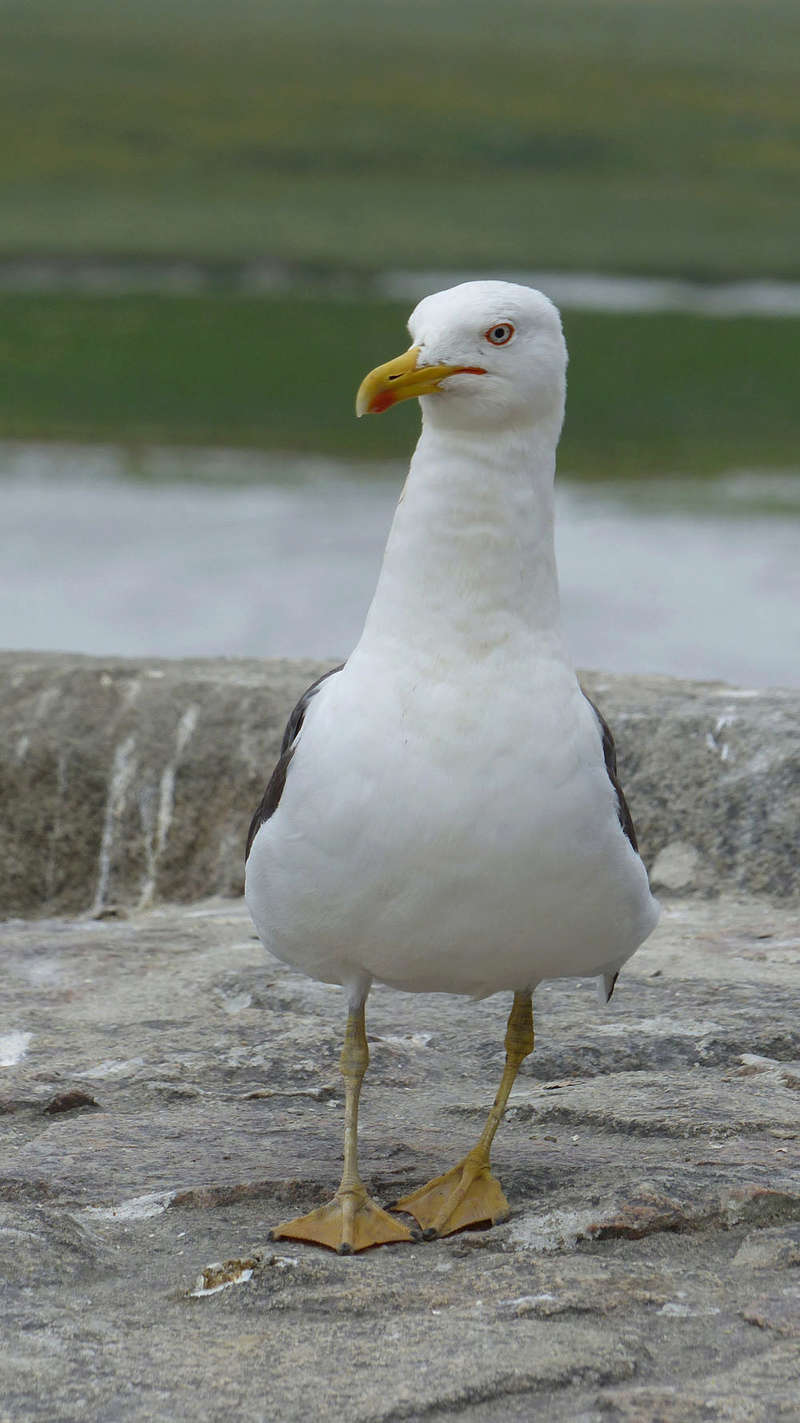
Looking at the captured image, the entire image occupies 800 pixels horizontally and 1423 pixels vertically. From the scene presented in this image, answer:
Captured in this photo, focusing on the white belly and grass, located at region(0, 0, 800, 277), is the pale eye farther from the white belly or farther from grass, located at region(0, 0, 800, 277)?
grass, located at region(0, 0, 800, 277)

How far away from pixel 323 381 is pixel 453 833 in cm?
1892

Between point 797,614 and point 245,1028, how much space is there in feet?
31.9

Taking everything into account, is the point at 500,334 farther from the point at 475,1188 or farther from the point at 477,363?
the point at 475,1188

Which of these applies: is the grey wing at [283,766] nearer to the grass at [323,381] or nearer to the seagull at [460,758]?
the seagull at [460,758]

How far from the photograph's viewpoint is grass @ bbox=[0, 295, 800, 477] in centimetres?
1964

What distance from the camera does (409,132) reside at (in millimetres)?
49188

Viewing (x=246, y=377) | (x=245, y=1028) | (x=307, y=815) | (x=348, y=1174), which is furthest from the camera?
(x=246, y=377)

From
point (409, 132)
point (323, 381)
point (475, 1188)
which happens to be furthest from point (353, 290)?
point (475, 1188)

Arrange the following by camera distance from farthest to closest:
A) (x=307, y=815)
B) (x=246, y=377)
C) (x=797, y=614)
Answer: (x=246, y=377)
(x=797, y=614)
(x=307, y=815)

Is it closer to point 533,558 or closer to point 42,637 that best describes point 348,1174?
point 533,558

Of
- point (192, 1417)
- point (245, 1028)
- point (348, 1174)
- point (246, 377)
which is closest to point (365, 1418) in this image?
point (192, 1417)

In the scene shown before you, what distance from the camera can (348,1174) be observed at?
3914mm

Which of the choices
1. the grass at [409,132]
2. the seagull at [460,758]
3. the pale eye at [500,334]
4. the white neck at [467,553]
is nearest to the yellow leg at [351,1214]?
the seagull at [460,758]

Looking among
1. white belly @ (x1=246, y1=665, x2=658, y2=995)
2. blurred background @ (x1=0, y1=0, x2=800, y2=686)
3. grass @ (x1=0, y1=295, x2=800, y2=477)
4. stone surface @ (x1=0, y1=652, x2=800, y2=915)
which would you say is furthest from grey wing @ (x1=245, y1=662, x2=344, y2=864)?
grass @ (x1=0, y1=295, x2=800, y2=477)
